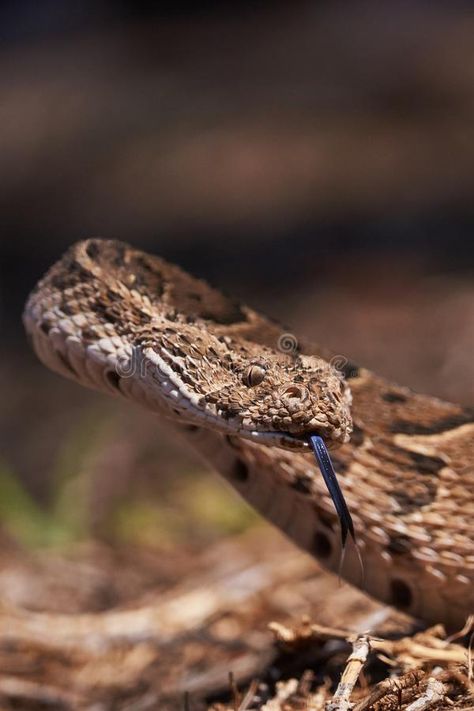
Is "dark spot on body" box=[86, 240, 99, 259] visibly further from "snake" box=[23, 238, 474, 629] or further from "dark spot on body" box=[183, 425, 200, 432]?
"dark spot on body" box=[183, 425, 200, 432]

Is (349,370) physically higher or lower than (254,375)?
higher

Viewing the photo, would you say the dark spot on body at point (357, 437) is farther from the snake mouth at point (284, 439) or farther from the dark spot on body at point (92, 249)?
the dark spot on body at point (92, 249)

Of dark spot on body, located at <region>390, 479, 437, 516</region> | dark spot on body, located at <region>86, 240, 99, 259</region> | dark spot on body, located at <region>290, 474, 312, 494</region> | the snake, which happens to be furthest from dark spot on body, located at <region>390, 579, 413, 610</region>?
dark spot on body, located at <region>86, 240, 99, 259</region>

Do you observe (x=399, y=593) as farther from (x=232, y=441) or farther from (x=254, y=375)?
(x=254, y=375)

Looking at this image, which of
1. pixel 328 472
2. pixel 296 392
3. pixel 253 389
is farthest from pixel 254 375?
pixel 328 472

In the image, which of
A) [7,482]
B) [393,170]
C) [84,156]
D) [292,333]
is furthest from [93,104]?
[292,333]

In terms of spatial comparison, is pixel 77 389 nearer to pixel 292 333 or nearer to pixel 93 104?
pixel 292 333
